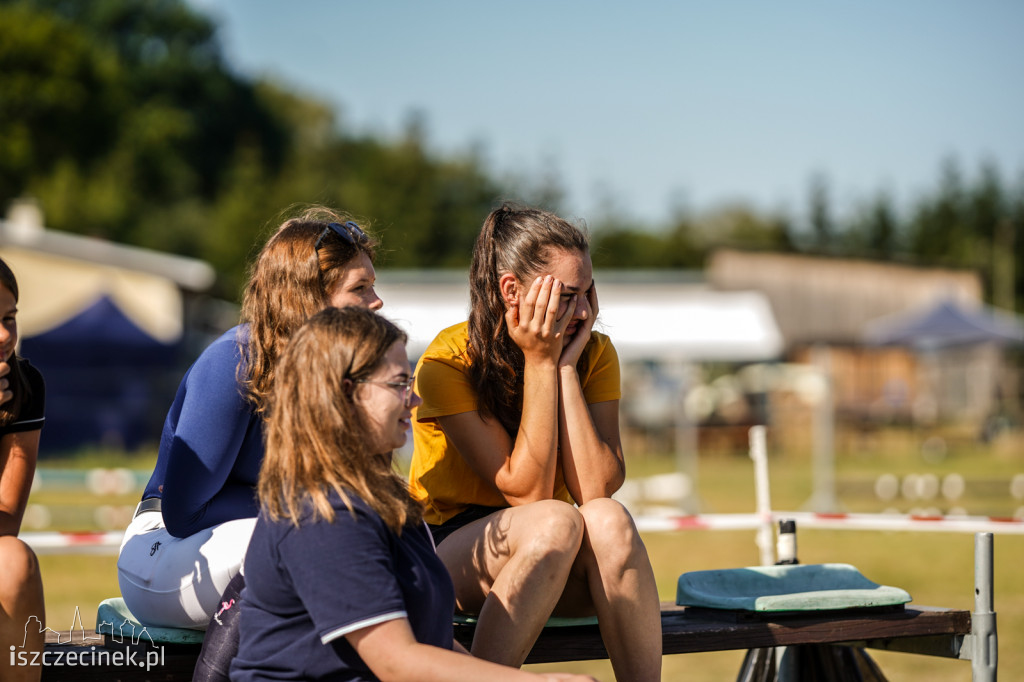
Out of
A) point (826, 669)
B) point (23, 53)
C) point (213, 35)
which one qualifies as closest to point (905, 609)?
point (826, 669)

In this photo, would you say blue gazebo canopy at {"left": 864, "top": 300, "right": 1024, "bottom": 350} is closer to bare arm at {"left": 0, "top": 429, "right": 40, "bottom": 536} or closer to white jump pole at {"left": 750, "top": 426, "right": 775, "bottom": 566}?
white jump pole at {"left": 750, "top": 426, "right": 775, "bottom": 566}

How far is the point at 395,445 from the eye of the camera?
2.09 metres

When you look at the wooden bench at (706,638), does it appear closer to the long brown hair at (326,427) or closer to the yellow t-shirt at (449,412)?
the yellow t-shirt at (449,412)

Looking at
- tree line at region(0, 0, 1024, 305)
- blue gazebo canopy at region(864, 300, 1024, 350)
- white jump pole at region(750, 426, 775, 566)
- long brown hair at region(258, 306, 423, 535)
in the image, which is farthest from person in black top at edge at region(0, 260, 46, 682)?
tree line at region(0, 0, 1024, 305)

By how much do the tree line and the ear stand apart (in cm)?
4549

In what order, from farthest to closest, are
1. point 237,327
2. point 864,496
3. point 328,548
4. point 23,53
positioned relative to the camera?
point 23,53
point 864,496
point 237,327
point 328,548

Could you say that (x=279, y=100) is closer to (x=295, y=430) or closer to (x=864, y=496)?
(x=864, y=496)

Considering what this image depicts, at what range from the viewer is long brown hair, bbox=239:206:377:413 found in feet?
8.50

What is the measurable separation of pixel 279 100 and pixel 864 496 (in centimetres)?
6580

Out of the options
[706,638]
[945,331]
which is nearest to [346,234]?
[706,638]

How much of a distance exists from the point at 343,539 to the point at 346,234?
1.04 m

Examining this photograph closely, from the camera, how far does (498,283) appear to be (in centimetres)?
306

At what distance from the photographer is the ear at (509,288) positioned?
301 cm

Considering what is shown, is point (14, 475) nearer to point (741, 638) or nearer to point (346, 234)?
point (346, 234)
